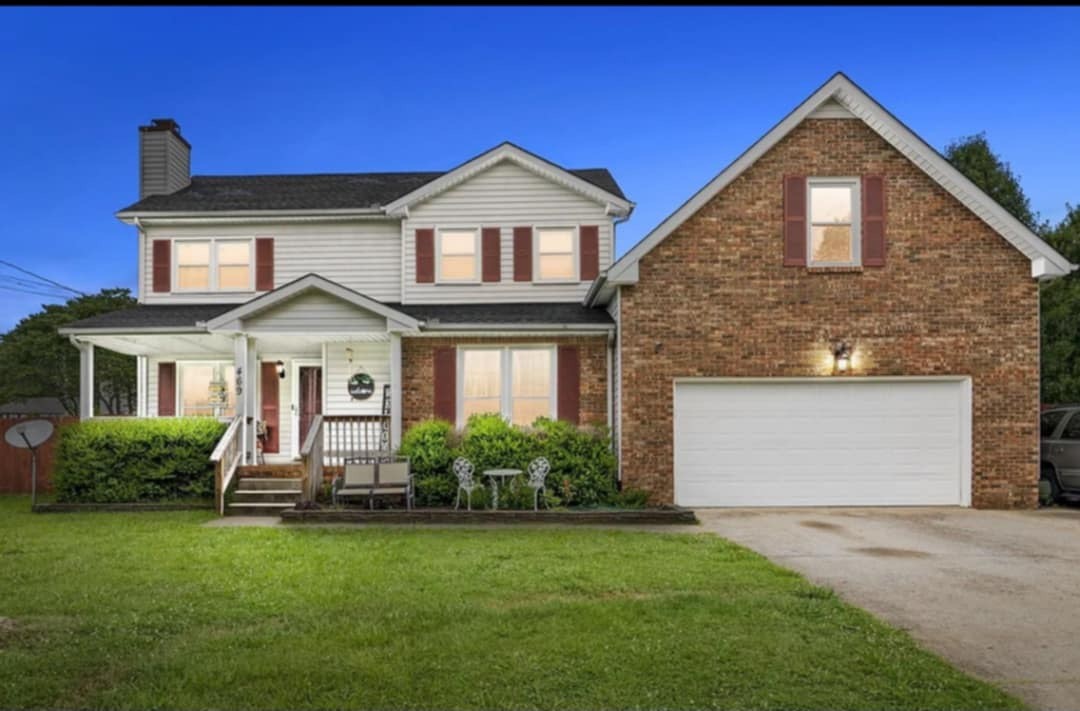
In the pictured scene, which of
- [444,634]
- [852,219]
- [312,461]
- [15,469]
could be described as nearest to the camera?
[444,634]

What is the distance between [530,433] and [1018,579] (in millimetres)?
7580

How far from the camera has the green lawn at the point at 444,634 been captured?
14.6ft

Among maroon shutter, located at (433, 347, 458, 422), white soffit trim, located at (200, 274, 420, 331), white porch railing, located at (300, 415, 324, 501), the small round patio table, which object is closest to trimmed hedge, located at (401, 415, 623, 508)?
the small round patio table

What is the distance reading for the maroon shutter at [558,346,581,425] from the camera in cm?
1488

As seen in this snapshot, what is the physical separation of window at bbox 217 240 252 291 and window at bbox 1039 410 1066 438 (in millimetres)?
16305

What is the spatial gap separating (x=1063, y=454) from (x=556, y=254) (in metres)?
10.2

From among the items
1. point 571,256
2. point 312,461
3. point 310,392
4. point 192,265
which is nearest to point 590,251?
point 571,256

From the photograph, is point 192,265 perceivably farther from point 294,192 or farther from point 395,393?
point 395,393

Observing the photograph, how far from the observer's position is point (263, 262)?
17.2 metres

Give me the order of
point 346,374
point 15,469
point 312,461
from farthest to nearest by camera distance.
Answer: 1. point 15,469
2. point 346,374
3. point 312,461

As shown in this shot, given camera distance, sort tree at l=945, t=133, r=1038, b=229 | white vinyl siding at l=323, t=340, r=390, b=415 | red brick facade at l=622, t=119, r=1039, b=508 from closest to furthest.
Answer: red brick facade at l=622, t=119, r=1039, b=508 → white vinyl siding at l=323, t=340, r=390, b=415 → tree at l=945, t=133, r=1038, b=229

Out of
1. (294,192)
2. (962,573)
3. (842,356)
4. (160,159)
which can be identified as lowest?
(962,573)

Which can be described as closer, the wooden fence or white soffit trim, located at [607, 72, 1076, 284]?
white soffit trim, located at [607, 72, 1076, 284]

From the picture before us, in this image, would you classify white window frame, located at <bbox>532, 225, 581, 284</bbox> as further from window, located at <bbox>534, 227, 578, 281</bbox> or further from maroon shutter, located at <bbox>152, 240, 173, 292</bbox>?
maroon shutter, located at <bbox>152, 240, 173, 292</bbox>
